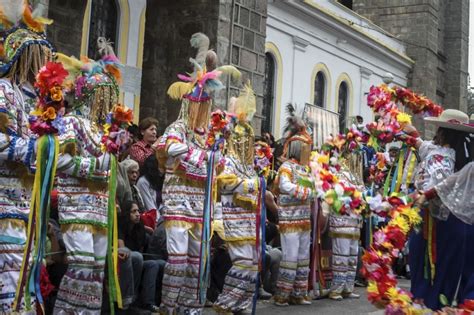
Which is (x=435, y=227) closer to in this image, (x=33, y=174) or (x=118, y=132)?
(x=118, y=132)

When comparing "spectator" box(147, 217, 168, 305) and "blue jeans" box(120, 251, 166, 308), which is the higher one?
"spectator" box(147, 217, 168, 305)

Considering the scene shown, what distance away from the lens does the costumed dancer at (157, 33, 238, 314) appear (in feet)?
21.5

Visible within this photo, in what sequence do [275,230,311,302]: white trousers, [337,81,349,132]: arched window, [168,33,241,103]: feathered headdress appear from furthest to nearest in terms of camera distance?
[337,81,349,132]: arched window, [275,230,311,302]: white trousers, [168,33,241,103]: feathered headdress

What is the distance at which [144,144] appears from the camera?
854 centimetres

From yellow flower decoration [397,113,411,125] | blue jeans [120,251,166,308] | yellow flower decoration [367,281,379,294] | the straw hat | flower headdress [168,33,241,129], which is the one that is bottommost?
blue jeans [120,251,166,308]

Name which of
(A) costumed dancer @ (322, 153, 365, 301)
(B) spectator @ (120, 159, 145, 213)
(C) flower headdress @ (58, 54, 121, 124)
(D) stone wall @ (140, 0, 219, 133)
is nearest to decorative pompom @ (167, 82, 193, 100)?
(B) spectator @ (120, 159, 145, 213)

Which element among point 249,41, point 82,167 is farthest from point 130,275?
point 249,41

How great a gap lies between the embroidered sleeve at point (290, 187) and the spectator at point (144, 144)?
1611 mm

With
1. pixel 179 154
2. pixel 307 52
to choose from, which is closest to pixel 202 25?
pixel 179 154

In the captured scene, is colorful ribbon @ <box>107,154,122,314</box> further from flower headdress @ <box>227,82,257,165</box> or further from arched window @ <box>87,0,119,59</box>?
arched window @ <box>87,0,119,59</box>

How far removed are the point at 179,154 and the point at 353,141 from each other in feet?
11.1

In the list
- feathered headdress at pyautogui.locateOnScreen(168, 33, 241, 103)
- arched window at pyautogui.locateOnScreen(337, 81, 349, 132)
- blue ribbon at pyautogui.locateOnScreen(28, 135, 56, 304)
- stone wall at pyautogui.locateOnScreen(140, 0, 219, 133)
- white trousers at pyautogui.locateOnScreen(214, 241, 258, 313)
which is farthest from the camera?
arched window at pyautogui.locateOnScreen(337, 81, 349, 132)

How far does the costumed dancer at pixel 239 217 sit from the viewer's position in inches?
282

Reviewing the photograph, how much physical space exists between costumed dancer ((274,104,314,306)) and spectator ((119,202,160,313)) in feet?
6.54
